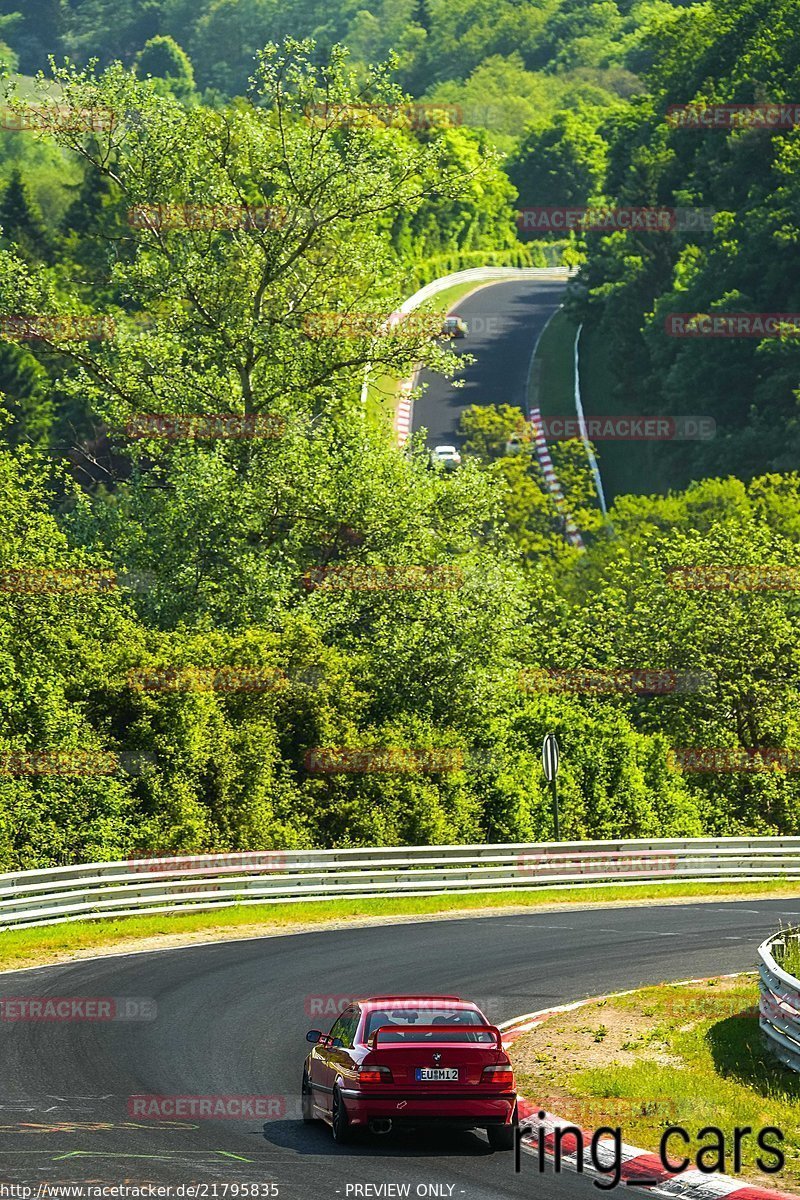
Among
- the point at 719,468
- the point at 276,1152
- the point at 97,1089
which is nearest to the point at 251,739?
the point at 97,1089

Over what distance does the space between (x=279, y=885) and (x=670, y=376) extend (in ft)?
197

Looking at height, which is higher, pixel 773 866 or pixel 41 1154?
pixel 41 1154

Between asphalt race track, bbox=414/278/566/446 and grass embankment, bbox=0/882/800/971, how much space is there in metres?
53.2

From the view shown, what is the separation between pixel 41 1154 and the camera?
12359 mm

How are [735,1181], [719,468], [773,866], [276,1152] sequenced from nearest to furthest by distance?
[735,1181]
[276,1152]
[773,866]
[719,468]

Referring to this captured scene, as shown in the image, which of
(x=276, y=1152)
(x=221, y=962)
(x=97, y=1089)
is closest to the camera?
(x=276, y=1152)

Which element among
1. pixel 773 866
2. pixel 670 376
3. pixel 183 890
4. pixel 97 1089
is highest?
pixel 670 376

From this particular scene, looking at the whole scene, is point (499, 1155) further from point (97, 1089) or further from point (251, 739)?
point (251, 739)

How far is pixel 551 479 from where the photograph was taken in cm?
8794

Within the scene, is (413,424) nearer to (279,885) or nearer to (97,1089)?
(279,885)

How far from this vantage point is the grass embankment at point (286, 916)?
26.5 metres

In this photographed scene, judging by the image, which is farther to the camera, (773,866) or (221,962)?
(773,866)

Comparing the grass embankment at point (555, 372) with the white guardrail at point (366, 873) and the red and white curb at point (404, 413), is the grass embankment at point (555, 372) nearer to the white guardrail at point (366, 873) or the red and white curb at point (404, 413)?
the red and white curb at point (404, 413)

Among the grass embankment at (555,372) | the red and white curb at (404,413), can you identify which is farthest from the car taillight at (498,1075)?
the grass embankment at (555,372)
